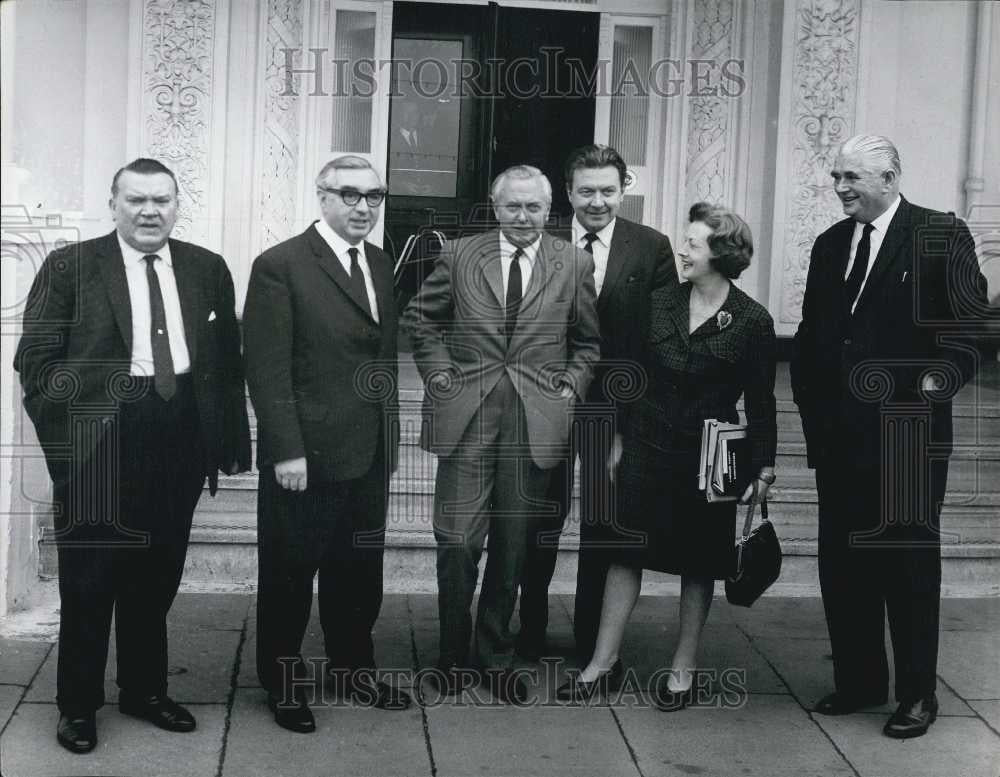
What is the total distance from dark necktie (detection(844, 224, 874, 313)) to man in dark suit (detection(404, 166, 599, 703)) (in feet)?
3.03

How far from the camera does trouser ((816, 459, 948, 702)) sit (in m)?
5.13

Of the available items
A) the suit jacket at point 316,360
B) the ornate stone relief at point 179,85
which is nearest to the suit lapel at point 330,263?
the suit jacket at point 316,360

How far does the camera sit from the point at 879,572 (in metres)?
5.26

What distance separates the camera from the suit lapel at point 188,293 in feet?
15.7

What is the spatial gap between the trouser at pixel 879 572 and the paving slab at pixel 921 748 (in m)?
0.15

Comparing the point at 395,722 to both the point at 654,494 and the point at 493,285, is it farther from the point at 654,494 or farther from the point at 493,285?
the point at 493,285

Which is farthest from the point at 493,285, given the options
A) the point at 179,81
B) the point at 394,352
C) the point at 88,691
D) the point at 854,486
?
the point at 179,81

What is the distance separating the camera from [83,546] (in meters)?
A: 4.72

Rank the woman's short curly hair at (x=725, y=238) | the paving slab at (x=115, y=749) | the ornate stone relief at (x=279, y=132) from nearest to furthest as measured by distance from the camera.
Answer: the paving slab at (x=115, y=749)
the woman's short curly hair at (x=725, y=238)
the ornate stone relief at (x=279, y=132)

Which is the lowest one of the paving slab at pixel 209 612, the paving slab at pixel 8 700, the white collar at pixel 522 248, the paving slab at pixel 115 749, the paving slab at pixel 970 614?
the paving slab at pixel 115 749

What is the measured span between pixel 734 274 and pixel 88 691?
2619 mm

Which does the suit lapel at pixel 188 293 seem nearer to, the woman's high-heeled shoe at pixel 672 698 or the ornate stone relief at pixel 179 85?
the woman's high-heeled shoe at pixel 672 698

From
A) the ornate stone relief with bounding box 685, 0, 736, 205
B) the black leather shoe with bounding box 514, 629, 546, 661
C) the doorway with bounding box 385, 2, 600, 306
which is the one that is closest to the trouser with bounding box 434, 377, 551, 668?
the black leather shoe with bounding box 514, 629, 546, 661

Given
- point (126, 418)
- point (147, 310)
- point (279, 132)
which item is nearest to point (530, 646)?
point (126, 418)
